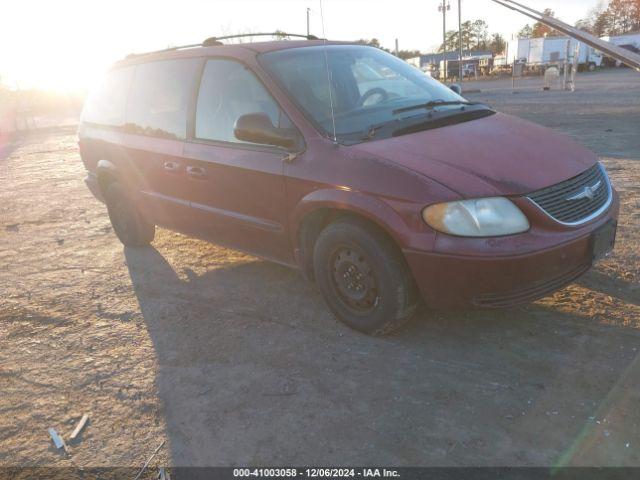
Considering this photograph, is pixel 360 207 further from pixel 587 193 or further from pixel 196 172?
pixel 196 172

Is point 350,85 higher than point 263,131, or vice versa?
point 350,85

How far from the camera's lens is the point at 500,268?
267 cm

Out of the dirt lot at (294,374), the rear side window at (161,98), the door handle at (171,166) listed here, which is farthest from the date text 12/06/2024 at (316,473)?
the rear side window at (161,98)

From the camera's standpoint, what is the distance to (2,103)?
95.9ft

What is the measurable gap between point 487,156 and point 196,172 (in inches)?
82.7

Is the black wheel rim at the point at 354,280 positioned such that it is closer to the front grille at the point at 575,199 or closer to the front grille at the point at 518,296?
the front grille at the point at 518,296

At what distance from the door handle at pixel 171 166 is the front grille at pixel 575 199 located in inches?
103

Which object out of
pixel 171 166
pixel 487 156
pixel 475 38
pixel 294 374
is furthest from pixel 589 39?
pixel 475 38

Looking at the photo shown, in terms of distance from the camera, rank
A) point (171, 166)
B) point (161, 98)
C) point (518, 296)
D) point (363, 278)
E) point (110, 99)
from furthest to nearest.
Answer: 1. point (110, 99)
2. point (161, 98)
3. point (171, 166)
4. point (363, 278)
5. point (518, 296)

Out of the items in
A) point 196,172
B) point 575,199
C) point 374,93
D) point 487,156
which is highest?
point 374,93

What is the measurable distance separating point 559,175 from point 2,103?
3303 centimetres

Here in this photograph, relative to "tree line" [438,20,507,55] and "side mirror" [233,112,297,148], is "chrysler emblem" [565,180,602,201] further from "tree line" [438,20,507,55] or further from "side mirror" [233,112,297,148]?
"tree line" [438,20,507,55]

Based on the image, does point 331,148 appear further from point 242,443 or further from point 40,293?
point 40,293

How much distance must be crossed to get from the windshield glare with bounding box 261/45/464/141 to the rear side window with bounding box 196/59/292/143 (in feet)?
0.55
